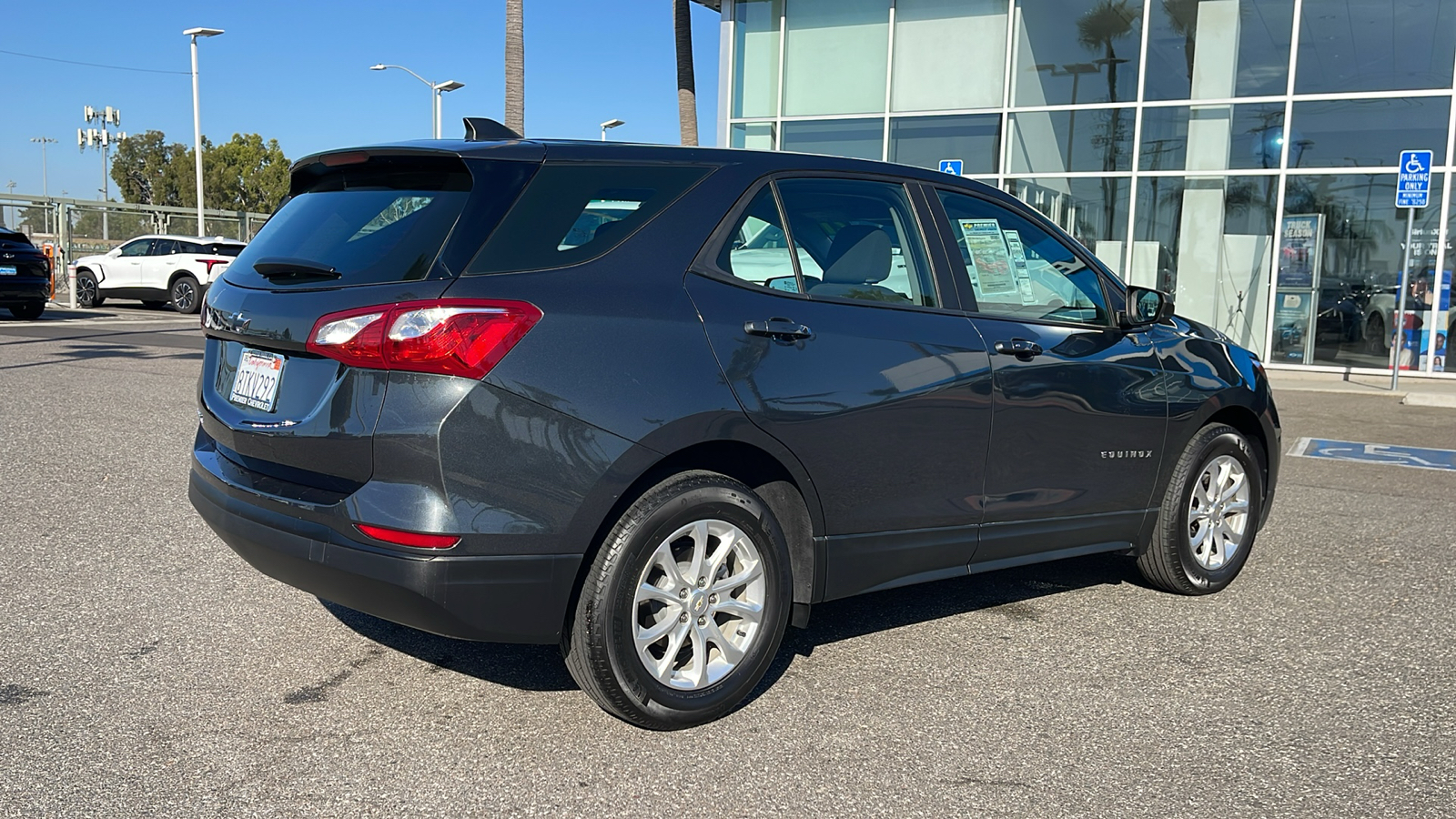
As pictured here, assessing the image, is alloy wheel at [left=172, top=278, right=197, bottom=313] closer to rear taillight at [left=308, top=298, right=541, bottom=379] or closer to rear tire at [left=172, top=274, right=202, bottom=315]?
rear tire at [left=172, top=274, right=202, bottom=315]

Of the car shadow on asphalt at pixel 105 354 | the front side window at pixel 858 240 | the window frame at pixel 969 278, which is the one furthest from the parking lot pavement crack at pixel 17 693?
the car shadow on asphalt at pixel 105 354

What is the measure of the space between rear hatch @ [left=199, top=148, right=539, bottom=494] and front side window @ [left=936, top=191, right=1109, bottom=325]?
68.0 inches

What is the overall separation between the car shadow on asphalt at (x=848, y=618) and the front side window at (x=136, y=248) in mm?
22389

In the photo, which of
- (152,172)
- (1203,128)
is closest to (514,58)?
(1203,128)

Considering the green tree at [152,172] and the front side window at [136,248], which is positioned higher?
the green tree at [152,172]

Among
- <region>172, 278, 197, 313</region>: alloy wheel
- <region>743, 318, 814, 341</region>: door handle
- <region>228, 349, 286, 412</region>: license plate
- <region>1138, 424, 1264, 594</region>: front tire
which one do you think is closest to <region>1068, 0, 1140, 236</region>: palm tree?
<region>1138, 424, 1264, 594</region>: front tire

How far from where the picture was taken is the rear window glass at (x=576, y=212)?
3.23m

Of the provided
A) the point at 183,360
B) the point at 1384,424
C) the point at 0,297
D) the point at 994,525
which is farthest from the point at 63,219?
the point at 994,525

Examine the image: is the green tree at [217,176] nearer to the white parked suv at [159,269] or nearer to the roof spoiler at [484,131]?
the white parked suv at [159,269]

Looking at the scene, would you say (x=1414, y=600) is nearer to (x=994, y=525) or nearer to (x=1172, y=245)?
(x=994, y=525)

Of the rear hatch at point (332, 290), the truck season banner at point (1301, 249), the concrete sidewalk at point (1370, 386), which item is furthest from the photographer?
the truck season banner at point (1301, 249)

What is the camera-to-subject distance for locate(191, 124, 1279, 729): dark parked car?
3088mm

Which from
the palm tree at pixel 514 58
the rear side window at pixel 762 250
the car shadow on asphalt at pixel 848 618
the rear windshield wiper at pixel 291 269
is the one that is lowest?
the car shadow on asphalt at pixel 848 618

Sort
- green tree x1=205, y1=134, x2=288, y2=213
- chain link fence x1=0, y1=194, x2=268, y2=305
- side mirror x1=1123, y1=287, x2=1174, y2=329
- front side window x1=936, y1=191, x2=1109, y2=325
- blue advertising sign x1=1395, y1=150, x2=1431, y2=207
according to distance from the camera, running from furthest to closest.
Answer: green tree x1=205, y1=134, x2=288, y2=213 < chain link fence x1=0, y1=194, x2=268, y2=305 < blue advertising sign x1=1395, y1=150, x2=1431, y2=207 < side mirror x1=1123, y1=287, x2=1174, y2=329 < front side window x1=936, y1=191, x2=1109, y2=325
